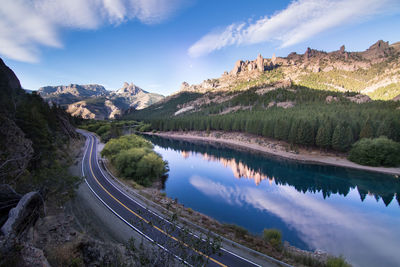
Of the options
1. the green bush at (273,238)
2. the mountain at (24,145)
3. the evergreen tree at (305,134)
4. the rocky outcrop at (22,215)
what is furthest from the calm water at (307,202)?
the rocky outcrop at (22,215)

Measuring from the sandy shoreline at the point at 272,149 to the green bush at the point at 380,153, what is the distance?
209cm

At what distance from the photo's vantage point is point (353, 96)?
10981 centimetres

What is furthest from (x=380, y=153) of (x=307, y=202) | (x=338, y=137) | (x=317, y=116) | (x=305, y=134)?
(x=307, y=202)

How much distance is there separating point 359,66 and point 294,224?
240413 mm

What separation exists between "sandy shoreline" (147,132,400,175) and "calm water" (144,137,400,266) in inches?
149

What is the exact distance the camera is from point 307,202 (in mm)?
31609

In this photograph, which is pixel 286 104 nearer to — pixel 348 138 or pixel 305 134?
pixel 305 134

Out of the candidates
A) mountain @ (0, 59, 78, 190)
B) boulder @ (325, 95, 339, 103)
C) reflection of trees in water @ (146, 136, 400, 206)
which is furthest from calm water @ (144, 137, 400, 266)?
boulder @ (325, 95, 339, 103)

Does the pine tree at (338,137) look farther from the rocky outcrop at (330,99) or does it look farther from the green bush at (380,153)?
the rocky outcrop at (330,99)

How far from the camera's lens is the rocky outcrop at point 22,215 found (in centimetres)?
614

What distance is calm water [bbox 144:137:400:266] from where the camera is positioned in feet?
68.3

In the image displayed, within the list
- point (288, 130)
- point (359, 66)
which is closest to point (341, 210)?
point (288, 130)

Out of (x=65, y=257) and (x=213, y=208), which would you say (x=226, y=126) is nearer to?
(x=213, y=208)

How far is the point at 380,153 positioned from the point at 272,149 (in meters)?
30.7
